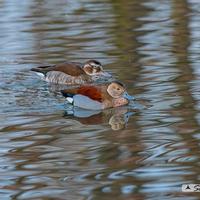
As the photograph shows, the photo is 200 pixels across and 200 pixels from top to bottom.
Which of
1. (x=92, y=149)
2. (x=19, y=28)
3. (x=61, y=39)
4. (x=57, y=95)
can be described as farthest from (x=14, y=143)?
(x=19, y=28)

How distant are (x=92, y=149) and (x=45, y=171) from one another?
853 mm

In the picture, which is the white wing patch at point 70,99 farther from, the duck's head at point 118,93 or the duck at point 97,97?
the duck's head at point 118,93

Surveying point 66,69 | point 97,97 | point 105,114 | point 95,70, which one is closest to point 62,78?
point 66,69

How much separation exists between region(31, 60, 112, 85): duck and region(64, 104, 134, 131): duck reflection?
195cm

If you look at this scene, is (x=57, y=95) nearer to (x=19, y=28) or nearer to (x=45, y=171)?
(x=45, y=171)

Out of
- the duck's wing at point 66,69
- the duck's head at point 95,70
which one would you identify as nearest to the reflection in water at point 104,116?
the duck's head at point 95,70

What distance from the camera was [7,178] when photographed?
8508mm

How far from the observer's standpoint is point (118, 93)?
466 inches

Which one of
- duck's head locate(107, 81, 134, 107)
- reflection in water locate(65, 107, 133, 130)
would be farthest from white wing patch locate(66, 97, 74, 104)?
duck's head locate(107, 81, 134, 107)

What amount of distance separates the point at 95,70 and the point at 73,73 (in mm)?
590

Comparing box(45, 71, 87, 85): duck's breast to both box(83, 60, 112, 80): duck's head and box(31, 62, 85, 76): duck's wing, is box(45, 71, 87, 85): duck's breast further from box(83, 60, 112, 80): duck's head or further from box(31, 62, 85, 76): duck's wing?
box(83, 60, 112, 80): duck's head

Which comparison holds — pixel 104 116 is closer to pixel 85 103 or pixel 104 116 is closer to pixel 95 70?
pixel 85 103

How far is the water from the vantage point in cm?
829

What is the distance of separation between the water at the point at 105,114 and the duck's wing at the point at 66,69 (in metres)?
0.19
